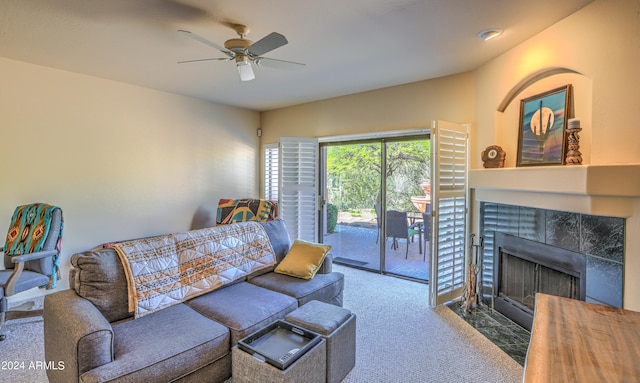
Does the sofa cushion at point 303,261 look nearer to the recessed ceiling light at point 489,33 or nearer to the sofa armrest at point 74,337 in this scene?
the sofa armrest at point 74,337

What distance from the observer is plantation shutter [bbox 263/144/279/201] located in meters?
5.46

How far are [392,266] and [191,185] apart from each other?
3.22 meters

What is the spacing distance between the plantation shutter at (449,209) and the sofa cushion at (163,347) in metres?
2.29

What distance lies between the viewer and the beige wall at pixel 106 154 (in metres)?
3.20

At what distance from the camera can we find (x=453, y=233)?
3.37m

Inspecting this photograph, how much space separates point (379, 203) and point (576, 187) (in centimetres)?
256

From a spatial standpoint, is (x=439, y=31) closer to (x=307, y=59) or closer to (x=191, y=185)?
(x=307, y=59)

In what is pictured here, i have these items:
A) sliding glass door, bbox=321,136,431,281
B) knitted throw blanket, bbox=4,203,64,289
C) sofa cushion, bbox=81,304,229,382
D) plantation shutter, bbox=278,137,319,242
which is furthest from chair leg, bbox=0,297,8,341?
sliding glass door, bbox=321,136,431,281

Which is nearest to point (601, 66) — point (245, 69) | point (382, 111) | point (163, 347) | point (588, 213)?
point (588, 213)


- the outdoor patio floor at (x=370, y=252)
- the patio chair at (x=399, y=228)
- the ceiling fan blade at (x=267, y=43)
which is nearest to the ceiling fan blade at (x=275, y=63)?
the ceiling fan blade at (x=267, y=43)

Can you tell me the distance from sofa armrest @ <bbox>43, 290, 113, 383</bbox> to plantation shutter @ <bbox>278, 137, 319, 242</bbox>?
3141mm

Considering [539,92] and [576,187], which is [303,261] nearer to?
[576,187]

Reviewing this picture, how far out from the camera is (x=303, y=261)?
2.99 meters

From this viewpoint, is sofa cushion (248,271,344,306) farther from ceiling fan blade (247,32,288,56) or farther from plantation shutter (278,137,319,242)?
ceiling fan blade (247,32,288,56)
